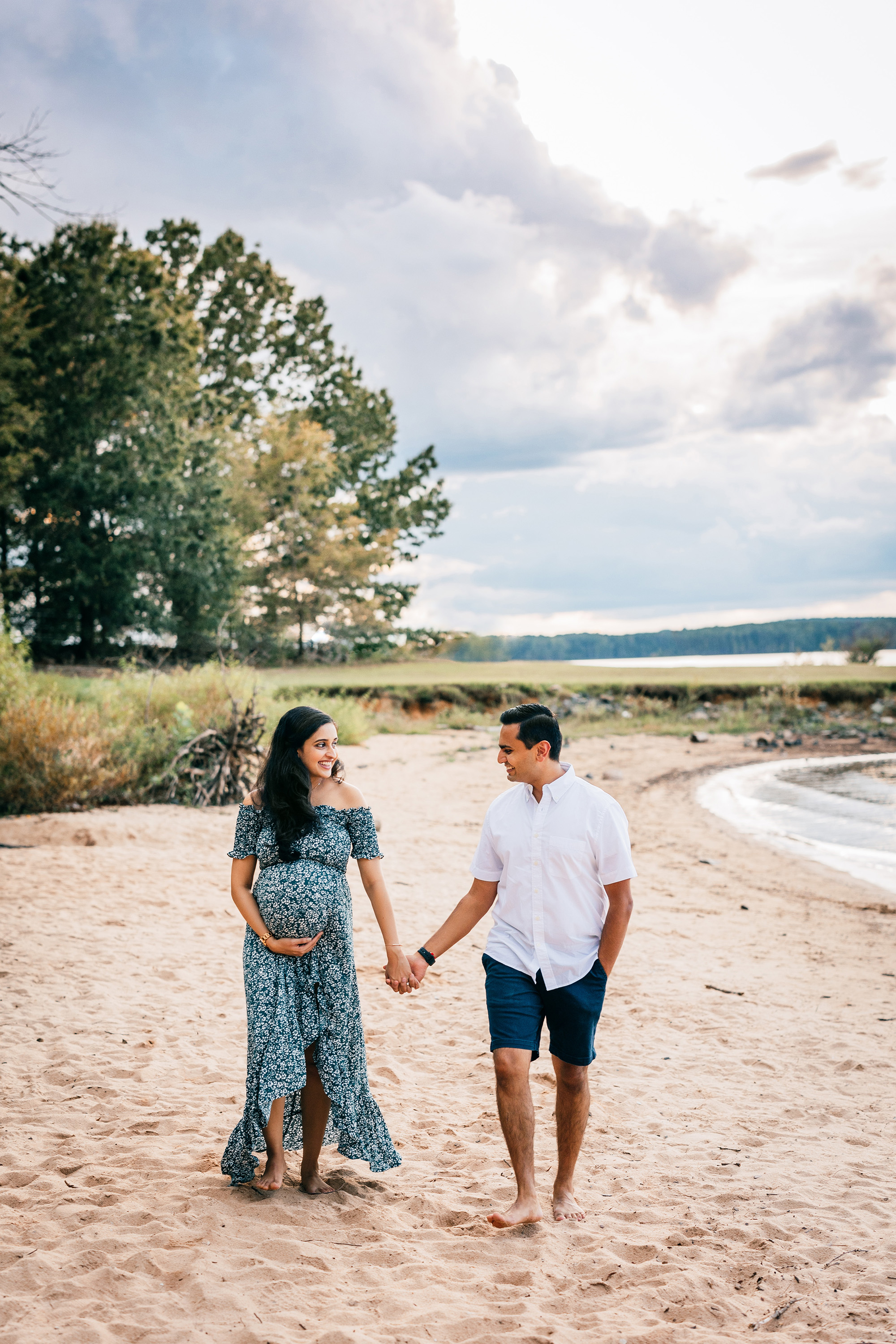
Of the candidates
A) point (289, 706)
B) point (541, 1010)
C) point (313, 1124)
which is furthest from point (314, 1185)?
point (289, 706)

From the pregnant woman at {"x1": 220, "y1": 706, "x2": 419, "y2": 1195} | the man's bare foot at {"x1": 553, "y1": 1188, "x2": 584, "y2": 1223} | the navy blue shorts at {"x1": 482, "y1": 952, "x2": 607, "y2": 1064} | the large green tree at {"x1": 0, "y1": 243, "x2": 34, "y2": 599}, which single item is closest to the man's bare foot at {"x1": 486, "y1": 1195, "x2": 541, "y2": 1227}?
the man's bare foot at {"x1": 553, "y1": 1188, "x2": 584, "y2": 1223}

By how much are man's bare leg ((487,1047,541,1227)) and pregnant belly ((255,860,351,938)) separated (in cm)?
82

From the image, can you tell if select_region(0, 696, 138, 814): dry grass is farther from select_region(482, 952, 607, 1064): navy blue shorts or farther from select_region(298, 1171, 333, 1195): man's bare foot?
select_region(482, 952, 607, 1064): navy blue shorts

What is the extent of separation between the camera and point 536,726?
12.5ft

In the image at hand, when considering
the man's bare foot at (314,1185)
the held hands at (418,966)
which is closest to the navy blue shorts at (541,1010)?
the held hands at (418,966)

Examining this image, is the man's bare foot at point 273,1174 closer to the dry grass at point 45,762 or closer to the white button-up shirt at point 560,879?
the white button-up shirt at point 560,879

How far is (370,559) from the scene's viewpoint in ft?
147

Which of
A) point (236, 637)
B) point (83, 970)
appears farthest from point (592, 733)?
point (83, 970)

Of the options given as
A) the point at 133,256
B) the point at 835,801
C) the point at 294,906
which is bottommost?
the point at 835,801

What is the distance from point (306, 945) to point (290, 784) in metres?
0.61

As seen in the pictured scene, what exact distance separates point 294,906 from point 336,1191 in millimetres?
1351

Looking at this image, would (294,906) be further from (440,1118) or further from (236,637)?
(236,637)

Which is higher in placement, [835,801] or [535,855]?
[535,855]

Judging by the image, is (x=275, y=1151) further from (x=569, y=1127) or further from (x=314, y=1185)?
(x=569, y=1127)
